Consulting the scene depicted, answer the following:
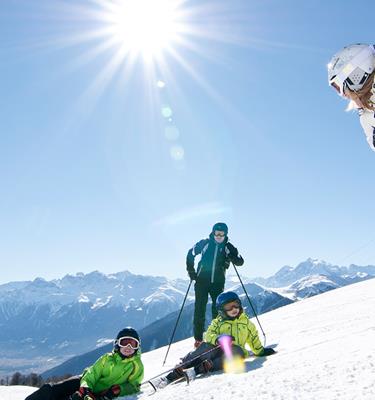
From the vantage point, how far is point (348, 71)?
4.14 m

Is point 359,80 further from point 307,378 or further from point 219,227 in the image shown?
point 219,227

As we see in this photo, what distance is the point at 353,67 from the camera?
161 inches

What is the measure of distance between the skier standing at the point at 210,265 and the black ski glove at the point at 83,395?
497cm

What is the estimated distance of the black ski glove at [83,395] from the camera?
18.7ft

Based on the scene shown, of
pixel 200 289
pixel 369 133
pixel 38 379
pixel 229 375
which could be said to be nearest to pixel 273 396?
pixel 229 375

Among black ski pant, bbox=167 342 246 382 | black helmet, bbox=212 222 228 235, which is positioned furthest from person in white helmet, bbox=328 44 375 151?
black helmet, bbox=212 222 228 235

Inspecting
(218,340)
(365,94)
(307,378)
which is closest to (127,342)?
(218,340)

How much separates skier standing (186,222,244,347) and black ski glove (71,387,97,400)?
497cm

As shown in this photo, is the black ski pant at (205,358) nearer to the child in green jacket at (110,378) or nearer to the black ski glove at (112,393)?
the child in green jacket at (110,378)

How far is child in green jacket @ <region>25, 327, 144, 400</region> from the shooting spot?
6219mm

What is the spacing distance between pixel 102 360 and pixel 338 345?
3.32 m

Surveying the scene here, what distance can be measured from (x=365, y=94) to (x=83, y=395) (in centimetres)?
493

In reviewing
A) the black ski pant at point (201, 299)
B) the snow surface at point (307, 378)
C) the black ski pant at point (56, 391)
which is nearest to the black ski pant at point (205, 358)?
the snow surface at point (307, 378)

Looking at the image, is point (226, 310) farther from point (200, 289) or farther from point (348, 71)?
point (348, 71)
